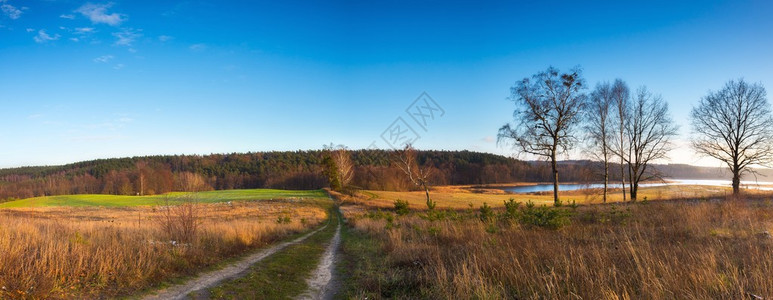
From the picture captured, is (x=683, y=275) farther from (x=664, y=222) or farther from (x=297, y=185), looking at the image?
(x=297, y=185)

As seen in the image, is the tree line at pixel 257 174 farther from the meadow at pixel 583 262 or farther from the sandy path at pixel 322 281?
the meadow at pixel 583 262

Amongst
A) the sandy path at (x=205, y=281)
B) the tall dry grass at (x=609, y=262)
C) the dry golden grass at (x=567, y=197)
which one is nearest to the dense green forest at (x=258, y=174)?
the dry golden grass at (x=567, y=197)

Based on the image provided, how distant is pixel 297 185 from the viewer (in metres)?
102

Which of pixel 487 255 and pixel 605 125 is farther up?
pixel 605 125

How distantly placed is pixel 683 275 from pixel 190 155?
167m

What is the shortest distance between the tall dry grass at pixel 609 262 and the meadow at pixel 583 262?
19 mm

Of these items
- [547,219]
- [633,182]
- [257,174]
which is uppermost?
[633,182]

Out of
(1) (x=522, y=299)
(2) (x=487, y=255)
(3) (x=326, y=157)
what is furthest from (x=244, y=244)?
(3) (x=326, y=157)

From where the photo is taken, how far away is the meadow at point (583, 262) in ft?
12.6

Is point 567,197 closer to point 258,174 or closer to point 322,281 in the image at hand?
point 322,281

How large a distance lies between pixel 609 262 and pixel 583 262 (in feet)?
1.70

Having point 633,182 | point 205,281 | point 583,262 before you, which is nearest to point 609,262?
point 583,262

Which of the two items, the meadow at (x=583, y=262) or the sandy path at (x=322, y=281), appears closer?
the meadow at (x=583, y=262)

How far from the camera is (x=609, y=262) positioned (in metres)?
5.02
